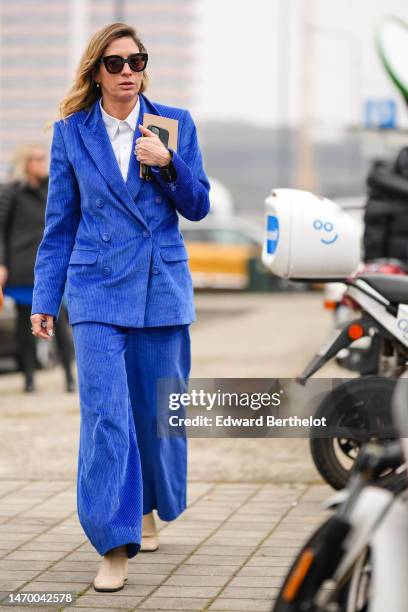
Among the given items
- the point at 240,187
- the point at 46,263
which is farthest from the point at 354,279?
the point at 240,187

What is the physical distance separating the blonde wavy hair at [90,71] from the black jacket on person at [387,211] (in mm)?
4135

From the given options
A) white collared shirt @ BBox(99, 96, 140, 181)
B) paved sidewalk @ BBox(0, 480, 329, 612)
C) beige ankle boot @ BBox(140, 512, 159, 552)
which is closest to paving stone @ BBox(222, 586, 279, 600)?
paved sidewalk @ BBox(0, 480, 329, 612)

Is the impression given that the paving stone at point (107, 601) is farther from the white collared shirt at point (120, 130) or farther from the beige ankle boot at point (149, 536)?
the white collared shirt at point (120, 130)

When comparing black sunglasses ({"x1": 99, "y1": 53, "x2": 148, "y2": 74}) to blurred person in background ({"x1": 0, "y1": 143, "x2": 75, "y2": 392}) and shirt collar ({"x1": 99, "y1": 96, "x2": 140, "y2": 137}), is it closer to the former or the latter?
shirt collar ({"x1": 99, "y1": 96, "x2": 140, "y2": 137})

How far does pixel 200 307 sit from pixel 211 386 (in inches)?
844

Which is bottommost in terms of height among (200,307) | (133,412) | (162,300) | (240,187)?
(240,187)

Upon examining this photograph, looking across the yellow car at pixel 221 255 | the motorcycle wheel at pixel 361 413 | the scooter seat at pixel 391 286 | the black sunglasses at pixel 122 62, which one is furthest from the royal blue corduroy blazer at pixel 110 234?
the yellow car at pixel 221 255

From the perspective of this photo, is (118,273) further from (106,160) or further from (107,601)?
(107,601)

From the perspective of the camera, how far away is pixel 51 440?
8789 millimetres

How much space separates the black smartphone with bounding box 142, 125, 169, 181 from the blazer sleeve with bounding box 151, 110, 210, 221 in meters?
0.03

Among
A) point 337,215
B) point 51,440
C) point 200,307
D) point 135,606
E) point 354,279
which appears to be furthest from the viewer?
point 200,307

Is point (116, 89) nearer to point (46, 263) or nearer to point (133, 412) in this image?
point (46, 263)

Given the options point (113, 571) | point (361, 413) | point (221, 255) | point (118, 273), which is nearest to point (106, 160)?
point (118, 273)

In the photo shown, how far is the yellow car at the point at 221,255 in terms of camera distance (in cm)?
3097
